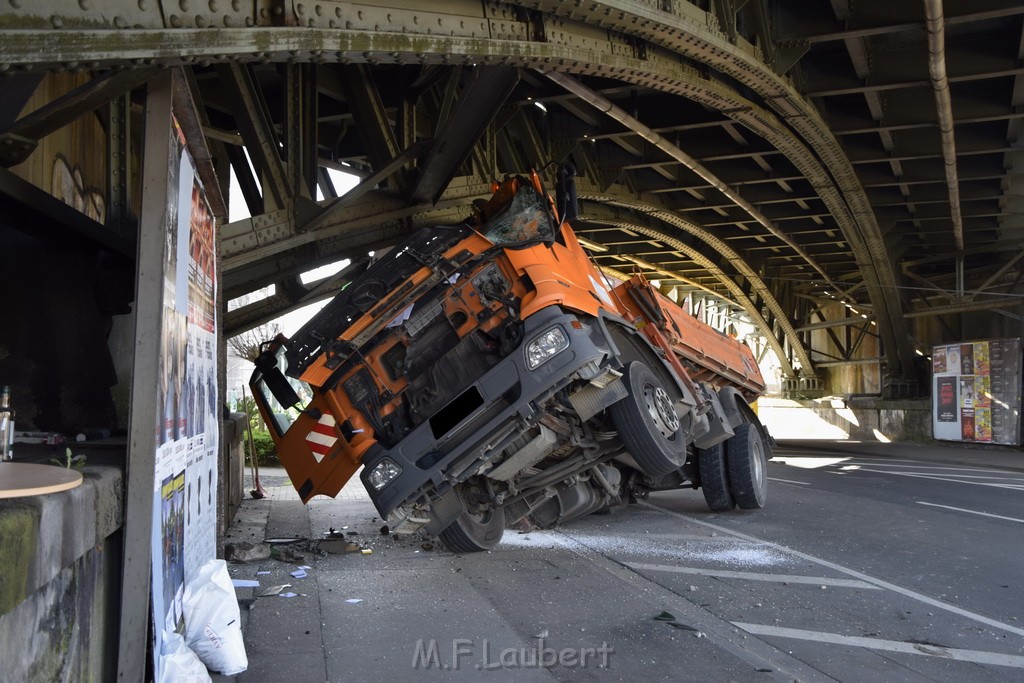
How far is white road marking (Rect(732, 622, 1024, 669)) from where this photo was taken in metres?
4.88

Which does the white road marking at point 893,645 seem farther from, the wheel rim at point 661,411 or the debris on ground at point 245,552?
the debris on ground at point 245,552

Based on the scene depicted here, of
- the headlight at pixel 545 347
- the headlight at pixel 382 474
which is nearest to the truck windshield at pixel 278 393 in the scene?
the headlight at pixel 382 474

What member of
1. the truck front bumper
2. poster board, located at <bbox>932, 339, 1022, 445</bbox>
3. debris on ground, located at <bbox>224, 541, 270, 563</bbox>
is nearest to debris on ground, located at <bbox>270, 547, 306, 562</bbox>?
debris on ground, located at <bbox>224, 541, 270, 563</bbox>

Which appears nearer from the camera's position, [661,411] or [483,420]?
[483,420]

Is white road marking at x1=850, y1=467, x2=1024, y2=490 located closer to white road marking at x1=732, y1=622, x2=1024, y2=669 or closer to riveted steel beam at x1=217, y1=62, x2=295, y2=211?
white road marking at x1=732, y1=622, x2=1024, y2=669

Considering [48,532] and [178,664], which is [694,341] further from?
[48,532]

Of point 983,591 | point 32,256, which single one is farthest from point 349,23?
point 983,591

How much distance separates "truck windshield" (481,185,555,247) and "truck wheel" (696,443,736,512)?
13.9 ft

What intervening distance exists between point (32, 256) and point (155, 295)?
317 centimetres

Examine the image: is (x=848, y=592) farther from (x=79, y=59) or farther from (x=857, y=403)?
(x=857, y=403)

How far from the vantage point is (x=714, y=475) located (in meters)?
10.1

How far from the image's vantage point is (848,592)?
21.0ft

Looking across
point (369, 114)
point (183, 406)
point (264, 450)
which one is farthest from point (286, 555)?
point (264, 450)

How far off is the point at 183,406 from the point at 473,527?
394 centimetres
